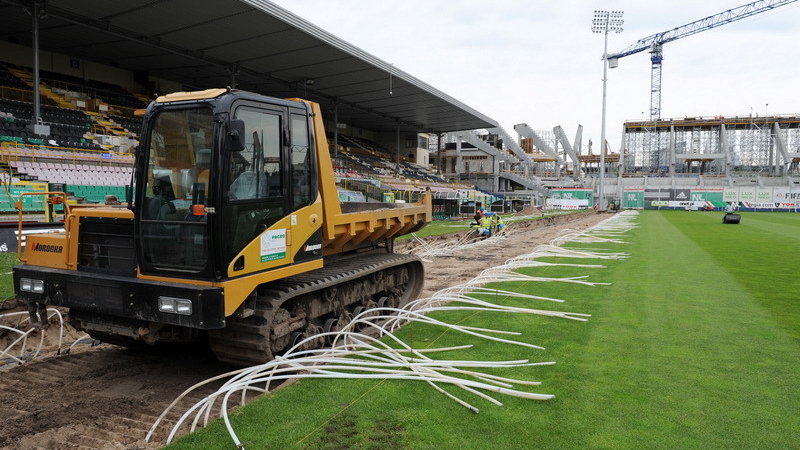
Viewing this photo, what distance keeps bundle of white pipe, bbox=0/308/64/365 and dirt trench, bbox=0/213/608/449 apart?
0.14 m

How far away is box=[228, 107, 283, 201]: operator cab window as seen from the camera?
4.73 meters

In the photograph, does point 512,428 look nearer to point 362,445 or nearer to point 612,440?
point 612,440

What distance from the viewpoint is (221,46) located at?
2572cm

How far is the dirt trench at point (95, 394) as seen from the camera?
4.06 meters

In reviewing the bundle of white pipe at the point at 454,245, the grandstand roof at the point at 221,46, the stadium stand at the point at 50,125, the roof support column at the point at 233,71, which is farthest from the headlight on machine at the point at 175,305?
the roof support column at the point at 233,71

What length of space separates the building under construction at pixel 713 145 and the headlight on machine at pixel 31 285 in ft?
280

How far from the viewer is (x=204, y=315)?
440 centimetres

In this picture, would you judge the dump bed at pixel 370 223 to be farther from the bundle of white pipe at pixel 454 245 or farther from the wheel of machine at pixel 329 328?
the bundle of white pipe at pixel 454 245

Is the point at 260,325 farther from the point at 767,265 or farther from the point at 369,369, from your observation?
the point at 767,265

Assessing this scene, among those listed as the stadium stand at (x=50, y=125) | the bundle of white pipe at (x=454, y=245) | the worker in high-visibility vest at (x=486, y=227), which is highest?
the stadium stand at (x=50, y=125)

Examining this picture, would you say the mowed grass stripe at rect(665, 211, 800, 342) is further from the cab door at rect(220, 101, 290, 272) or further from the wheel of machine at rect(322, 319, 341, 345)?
the cab door at rect(220, 101, 290, 272)

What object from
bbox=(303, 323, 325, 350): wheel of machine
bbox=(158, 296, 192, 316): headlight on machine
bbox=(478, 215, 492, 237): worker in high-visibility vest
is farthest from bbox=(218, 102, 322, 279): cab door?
bbox=(478, 215, 492, 237): worker in high-visibility vest

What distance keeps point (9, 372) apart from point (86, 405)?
4.77ft

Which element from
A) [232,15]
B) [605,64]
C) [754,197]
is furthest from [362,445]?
[754,197]
